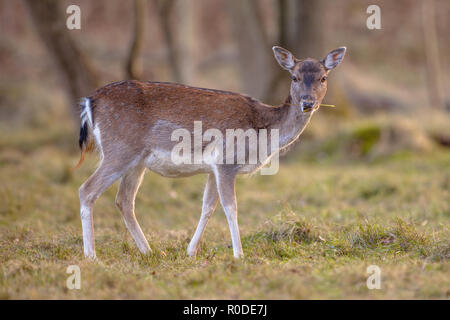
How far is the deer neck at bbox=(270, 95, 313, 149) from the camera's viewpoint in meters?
6.94

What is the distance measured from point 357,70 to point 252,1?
10.5 m

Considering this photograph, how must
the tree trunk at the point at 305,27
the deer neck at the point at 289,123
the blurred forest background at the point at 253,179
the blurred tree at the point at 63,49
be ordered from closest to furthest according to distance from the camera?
the blurred forest background at the point at 253,179
the deer neck at the point at 289,123
the blurred tree at the point at 63,49
the tree trunk at the point at 305,27

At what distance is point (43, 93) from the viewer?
2148cm

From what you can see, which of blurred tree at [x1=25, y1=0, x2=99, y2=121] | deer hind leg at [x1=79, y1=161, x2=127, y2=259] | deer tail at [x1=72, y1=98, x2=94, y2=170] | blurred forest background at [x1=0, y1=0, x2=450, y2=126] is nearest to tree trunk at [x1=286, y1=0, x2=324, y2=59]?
blurred forest background at [x1=0, y1=0, x2=450, y2=126]

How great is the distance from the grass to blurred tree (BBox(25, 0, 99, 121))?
6.66 feet

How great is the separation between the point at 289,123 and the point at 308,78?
1.76 ft

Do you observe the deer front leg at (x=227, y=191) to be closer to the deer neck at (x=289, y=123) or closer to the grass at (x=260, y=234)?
the grass at (x=260, y=234)

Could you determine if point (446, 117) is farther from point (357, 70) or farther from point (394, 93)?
point (357, 70)

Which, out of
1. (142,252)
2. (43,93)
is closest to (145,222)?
(142,252)

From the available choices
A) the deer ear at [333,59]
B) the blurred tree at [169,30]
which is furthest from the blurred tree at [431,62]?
the deer ear at [333,59]

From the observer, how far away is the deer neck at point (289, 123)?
22.8ft

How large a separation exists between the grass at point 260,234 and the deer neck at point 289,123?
79 cm

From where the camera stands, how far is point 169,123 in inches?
267

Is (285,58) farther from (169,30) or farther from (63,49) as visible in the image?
(169,30)
